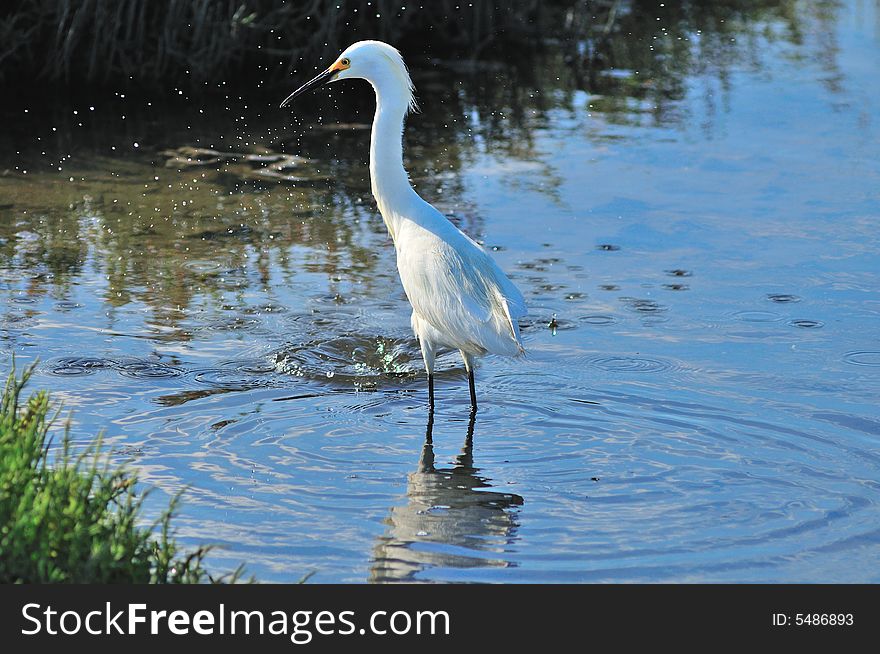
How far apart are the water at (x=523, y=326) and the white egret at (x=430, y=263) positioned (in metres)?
0.37

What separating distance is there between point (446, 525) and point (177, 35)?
291 inches

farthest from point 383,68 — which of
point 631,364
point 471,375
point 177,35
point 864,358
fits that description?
point 177,35

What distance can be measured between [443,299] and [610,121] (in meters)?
5.37

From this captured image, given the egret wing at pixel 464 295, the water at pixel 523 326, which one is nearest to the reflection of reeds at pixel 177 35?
the water at pixel 523 326

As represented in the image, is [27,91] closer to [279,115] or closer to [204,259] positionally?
→ [279,115]

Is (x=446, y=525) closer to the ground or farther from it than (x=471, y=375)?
Answer: closer to the ground

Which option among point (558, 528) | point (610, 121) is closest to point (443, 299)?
point (558, 528)

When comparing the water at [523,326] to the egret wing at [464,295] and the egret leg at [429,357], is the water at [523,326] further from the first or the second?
the egret wing at [464,295]

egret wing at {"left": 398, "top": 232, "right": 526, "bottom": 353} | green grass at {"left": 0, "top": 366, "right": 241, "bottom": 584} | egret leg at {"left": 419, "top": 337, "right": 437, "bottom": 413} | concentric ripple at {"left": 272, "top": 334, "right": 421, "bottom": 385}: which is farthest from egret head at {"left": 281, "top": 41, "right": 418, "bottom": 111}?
green grass at {"left": 0, "top": 366, "right": 241, "bottom": 584}

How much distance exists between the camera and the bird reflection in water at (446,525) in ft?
15.3

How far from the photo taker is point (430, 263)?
6.15 metres

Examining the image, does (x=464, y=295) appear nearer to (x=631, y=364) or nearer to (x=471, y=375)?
(x=471, y=375)

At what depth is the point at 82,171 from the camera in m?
9.64

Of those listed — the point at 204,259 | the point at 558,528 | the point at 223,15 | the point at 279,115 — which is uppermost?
the point at 223,15
